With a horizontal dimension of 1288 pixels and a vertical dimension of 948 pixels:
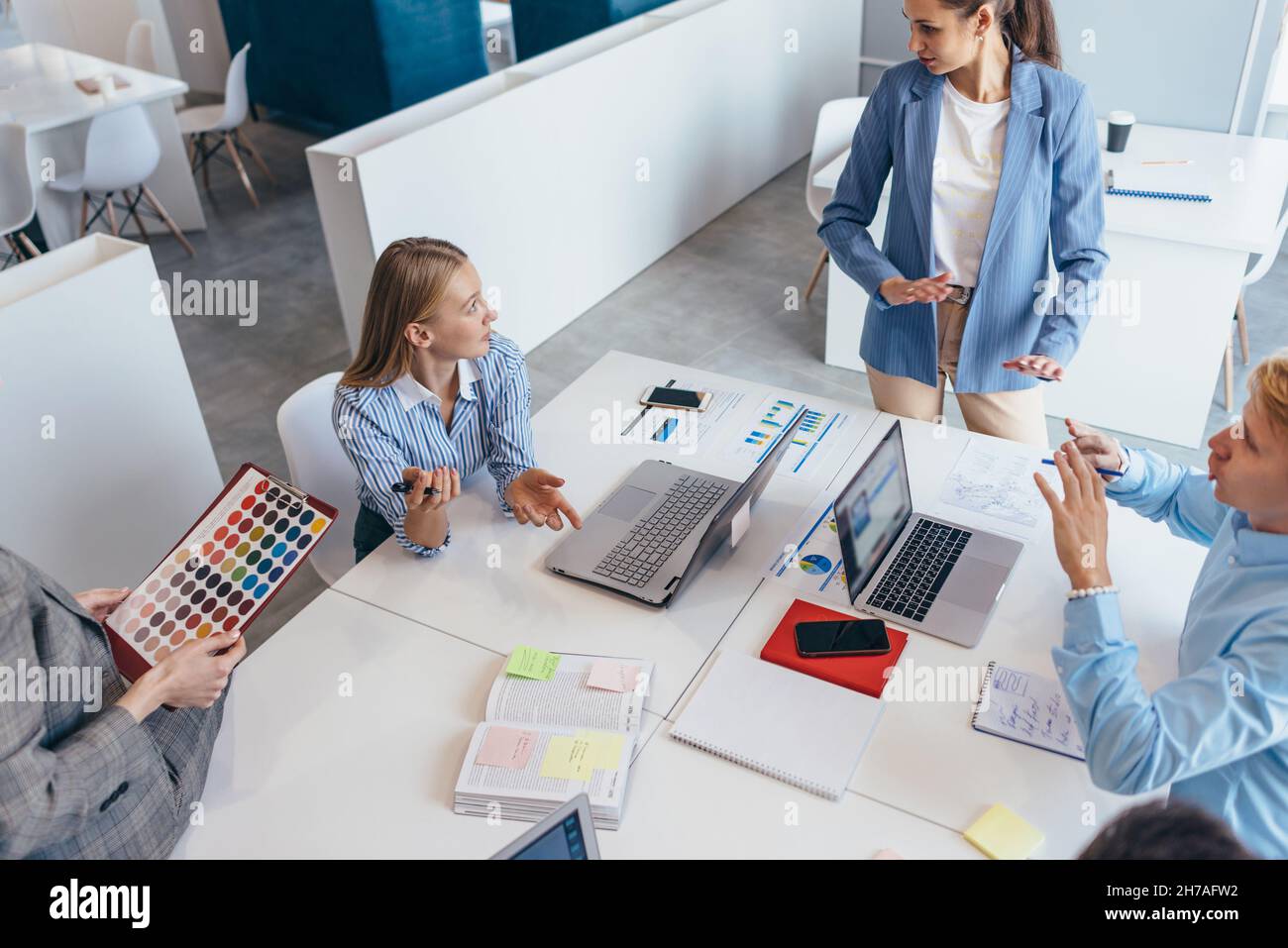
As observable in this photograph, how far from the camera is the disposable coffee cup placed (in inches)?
159

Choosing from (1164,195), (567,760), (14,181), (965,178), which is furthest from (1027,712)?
(14,181)

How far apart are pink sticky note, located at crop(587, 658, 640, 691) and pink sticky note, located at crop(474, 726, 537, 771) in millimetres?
157

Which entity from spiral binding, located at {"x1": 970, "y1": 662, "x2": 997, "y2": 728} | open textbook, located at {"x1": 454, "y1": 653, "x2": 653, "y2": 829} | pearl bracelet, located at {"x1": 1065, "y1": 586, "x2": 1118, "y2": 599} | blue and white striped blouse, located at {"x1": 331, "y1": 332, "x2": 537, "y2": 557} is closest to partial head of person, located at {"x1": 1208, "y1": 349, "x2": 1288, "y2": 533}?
pearl bracelet, located at {"x1": 1065, "y1": 586, "x2": 1118, "y2": 599}

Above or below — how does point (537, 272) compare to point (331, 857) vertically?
below

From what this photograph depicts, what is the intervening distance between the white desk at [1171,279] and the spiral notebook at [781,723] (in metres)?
2.36

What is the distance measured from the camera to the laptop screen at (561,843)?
4.10 ft

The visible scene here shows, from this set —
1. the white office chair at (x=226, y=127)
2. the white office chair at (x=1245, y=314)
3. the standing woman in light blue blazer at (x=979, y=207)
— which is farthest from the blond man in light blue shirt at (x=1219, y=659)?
the white office chair at (x=226, y=127)

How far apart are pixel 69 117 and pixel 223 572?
12.6ft

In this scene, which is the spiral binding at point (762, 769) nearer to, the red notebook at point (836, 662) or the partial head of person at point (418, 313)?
the red notebook at point (836, 662)
